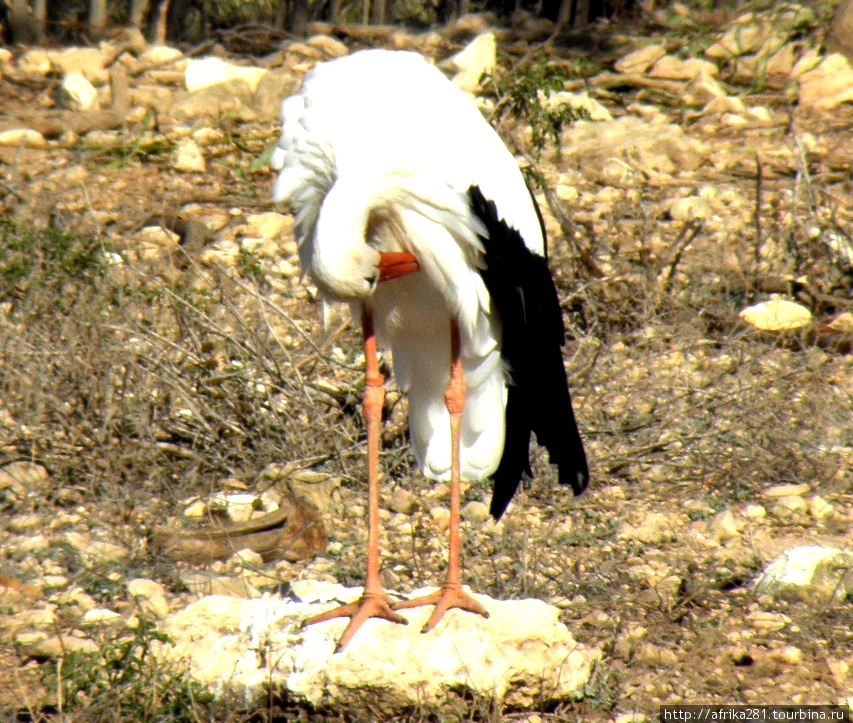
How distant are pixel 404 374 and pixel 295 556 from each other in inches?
29.3

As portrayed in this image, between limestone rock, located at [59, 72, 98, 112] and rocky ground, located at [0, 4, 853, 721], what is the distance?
2cm

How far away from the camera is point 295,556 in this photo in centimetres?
486

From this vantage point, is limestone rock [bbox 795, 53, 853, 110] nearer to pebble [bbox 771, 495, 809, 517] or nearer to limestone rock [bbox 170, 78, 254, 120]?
limestone rock [bbox 170, 78, 254, 120]

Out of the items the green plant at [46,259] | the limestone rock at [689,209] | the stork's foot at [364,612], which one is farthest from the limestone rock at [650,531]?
the limestone rock at [689,209]

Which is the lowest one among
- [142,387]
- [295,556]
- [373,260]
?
[295,556]

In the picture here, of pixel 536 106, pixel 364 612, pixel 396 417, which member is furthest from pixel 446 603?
pixel 536 106

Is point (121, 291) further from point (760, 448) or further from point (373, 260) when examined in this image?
point (760, 448)

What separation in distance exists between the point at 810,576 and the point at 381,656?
158cm

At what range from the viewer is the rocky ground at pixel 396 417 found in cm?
415

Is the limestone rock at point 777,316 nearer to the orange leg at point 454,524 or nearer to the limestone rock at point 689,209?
the limestone rock at point 689,209

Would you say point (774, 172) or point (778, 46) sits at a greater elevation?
point (778, 46)

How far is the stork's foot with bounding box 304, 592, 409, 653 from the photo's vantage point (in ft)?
12.5

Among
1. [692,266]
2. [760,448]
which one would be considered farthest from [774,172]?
[760,448]

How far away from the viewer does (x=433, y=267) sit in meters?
4.24
